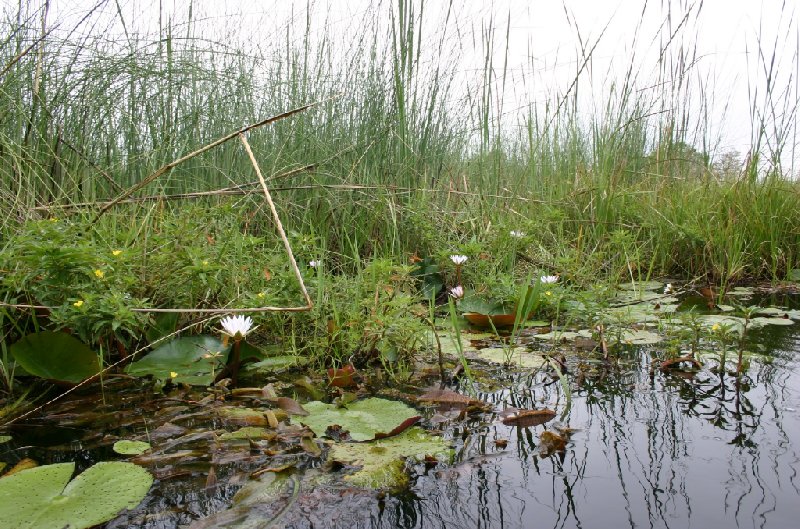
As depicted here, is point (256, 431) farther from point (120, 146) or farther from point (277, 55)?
point (277, 55)

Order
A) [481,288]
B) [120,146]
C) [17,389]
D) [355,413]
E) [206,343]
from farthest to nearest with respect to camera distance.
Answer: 1. [120,146]
2. [481,288]
3. [206,343]
4. [17,389]
5. [355,413]

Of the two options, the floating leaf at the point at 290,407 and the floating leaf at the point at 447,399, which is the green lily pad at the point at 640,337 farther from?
the floating leaf at the point at 290,407

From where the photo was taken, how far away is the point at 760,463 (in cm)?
100

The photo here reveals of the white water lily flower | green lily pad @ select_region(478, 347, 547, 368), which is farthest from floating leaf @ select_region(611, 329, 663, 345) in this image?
the white water lily flower

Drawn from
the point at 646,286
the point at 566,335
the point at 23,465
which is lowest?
the point at 23,465

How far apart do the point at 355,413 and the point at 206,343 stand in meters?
0.53

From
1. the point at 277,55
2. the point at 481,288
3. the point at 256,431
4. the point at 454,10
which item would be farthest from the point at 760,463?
the point at 277,55

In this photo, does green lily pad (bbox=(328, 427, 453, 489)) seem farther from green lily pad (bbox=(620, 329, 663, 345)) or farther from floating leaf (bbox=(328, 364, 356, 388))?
green lily pad (bbox=(620, 329, 663, 345))

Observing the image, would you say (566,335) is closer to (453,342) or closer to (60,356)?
(453,342)

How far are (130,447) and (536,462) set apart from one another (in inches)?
28.5

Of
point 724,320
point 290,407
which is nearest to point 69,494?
point 290,407

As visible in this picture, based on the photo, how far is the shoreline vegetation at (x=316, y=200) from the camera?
1.61 meters

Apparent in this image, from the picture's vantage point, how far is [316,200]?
2855 mm

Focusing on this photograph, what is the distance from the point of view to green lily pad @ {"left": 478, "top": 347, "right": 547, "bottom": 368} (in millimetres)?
1659
